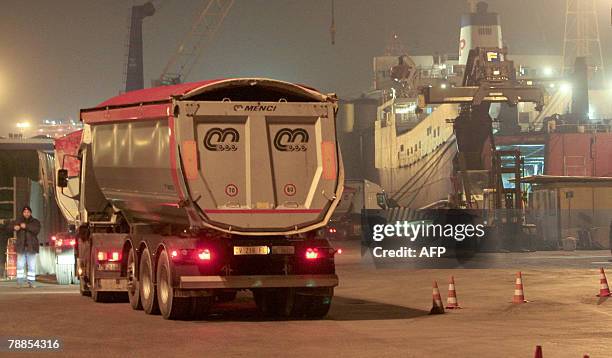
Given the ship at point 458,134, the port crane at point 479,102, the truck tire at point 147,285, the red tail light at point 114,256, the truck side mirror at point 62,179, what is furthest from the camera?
the ship at point 458,134

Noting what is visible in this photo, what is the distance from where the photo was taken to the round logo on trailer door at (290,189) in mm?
19062

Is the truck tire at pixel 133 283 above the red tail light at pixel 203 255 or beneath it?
beneath

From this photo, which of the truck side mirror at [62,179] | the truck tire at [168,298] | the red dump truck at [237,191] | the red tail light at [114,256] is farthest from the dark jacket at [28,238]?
the truck tire at [168,298]

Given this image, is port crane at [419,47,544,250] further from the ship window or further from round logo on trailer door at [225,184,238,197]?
the ship window

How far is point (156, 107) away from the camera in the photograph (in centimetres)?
1945

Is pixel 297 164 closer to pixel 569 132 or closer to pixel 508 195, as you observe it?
pixel 508 195

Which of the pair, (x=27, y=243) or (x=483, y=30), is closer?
(x=27, y=243)

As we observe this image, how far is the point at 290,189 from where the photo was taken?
752 inches

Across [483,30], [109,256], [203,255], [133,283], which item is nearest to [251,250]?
[203,255]

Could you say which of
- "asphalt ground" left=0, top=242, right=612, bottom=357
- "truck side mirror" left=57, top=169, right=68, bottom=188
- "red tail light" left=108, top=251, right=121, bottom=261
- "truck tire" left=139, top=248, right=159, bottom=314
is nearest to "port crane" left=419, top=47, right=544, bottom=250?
"asphalt ground" left=0, top=242, right=612, bottom=357

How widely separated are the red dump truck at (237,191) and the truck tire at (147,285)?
5 cm

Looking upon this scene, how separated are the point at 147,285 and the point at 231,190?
2.81 metres

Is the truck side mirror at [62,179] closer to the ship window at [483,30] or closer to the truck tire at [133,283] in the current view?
the truck tire at [133,283]

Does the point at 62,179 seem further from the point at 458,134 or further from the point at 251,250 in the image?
the point at 458,134
